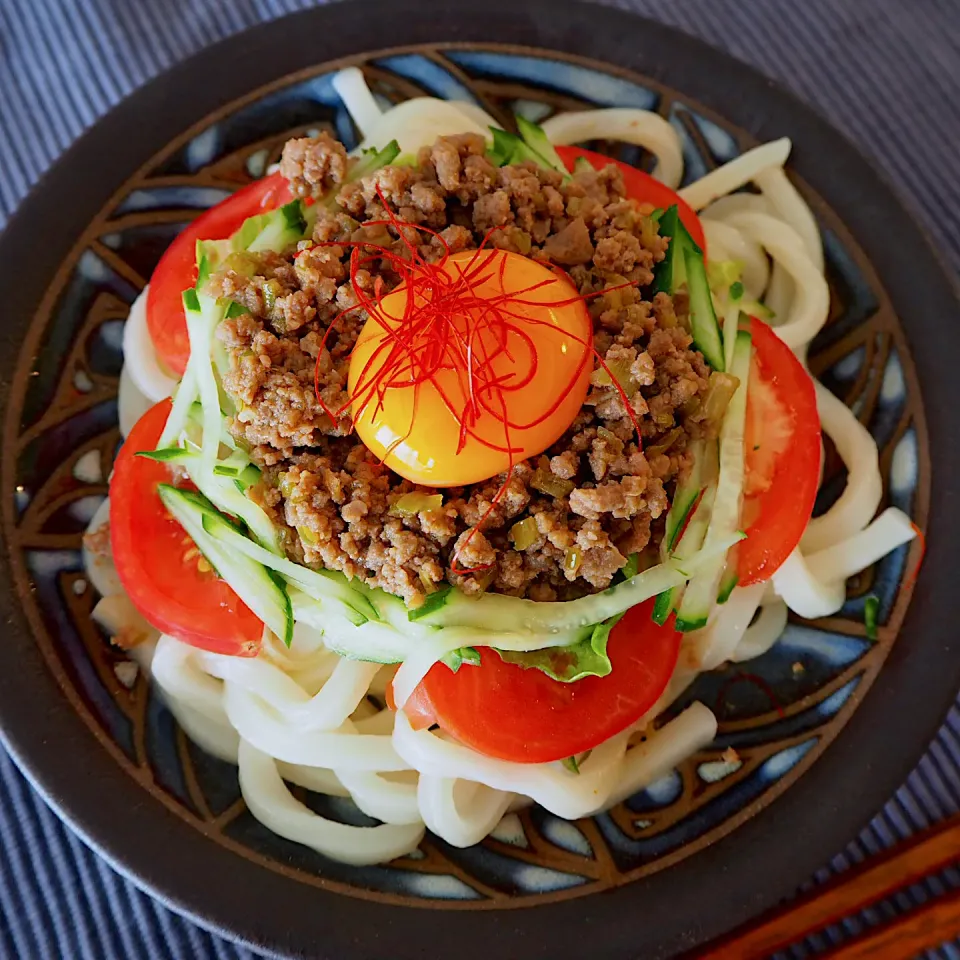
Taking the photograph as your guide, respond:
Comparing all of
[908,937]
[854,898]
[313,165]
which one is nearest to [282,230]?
[313,165]

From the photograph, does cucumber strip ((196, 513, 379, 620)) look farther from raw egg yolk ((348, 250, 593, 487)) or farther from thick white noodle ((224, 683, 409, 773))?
thick white noodle ((224, 683, 409, 773))

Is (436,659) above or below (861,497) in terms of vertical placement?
above

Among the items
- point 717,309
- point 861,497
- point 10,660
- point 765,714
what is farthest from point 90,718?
point 861,497

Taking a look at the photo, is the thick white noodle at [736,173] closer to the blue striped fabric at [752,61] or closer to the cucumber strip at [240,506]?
the blue striped fabric at [752,61]

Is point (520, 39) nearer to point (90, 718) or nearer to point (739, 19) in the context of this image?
point (739, 19)

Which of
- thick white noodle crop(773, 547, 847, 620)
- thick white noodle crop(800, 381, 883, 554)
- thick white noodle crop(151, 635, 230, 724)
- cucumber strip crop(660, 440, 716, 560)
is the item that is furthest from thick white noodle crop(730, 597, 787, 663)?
thick white noodle crop(151, 635, 230, 724)

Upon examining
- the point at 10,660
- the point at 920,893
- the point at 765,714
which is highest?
the point at 10,660

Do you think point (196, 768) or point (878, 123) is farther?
point (878, 123)
